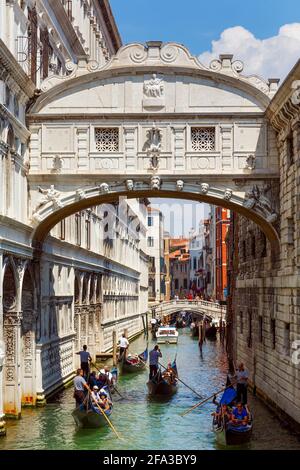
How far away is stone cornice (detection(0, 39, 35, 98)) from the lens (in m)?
16.0

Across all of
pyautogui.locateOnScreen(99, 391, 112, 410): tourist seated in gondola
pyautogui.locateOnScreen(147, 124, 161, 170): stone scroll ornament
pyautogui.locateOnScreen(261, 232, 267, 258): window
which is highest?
pyautogui.locateOnScreen(147, 124, 161, 170): stone scroll ornament

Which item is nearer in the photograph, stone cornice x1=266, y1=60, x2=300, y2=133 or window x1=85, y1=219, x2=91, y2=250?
stone cornice x1=266, y1=60, x2=300, y2=133

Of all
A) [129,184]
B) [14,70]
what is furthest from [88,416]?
[14,70]

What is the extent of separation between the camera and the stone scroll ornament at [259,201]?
18.9m

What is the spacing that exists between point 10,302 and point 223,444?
5.42m

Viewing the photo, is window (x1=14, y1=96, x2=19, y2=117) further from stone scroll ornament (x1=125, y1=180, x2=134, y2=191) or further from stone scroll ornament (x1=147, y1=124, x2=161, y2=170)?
stone scroll ornament (x1=147, y1=124, x2=161, y2=170)

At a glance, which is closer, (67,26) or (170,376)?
(170,376)

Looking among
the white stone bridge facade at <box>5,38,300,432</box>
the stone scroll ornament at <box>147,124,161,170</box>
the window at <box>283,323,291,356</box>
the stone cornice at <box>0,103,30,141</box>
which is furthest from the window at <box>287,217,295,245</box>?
the stone cornice at <box>0,103,30,141</box>

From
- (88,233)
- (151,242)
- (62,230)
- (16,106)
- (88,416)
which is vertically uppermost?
(16,106)

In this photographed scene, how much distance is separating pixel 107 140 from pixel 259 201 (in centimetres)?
374

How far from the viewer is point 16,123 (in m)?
17.8

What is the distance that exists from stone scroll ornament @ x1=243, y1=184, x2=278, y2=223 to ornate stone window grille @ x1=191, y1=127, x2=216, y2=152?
1.38m

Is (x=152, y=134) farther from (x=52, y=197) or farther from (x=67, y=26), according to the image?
(x=67, y=26)

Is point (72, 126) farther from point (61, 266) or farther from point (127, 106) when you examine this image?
point (61, 266)
